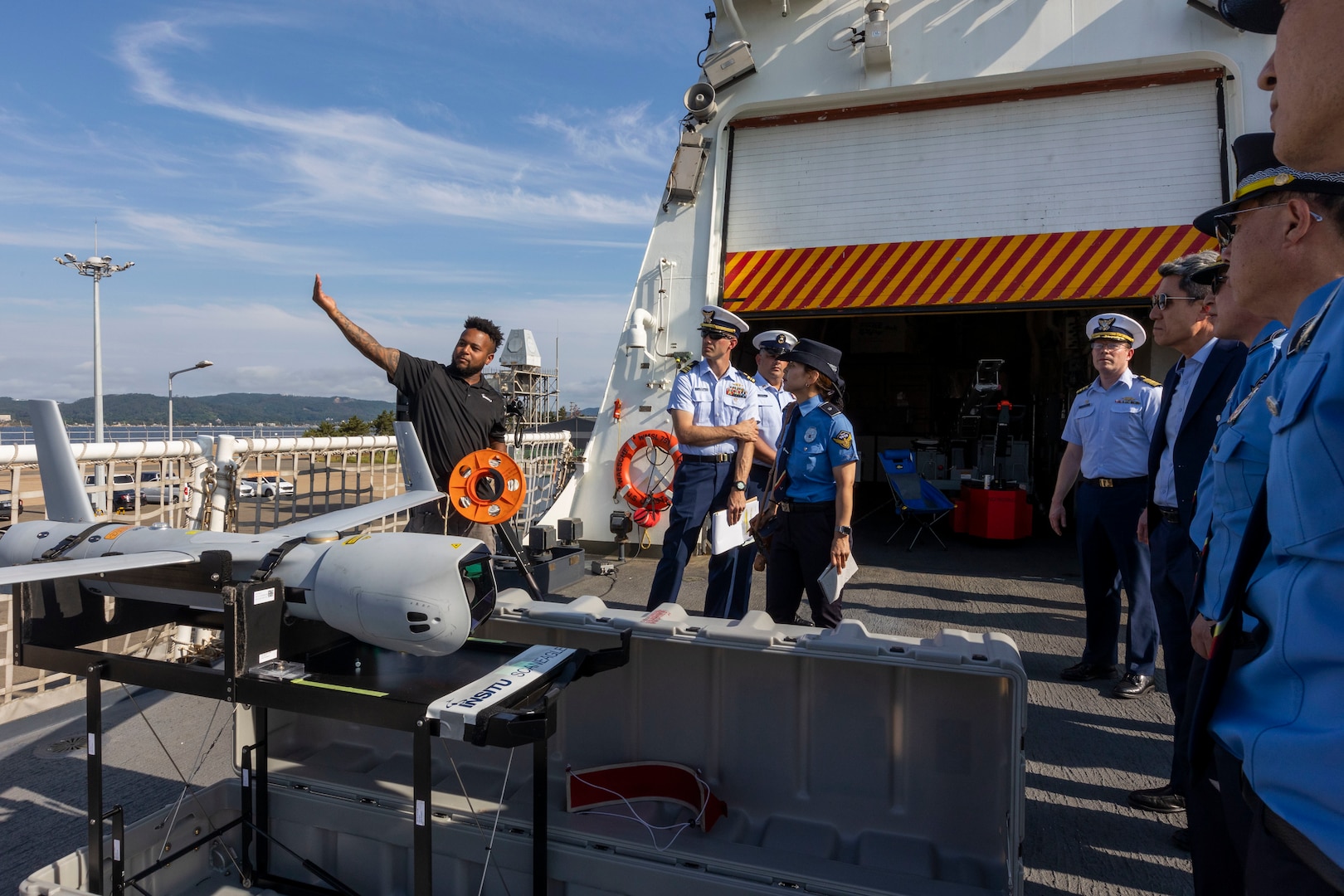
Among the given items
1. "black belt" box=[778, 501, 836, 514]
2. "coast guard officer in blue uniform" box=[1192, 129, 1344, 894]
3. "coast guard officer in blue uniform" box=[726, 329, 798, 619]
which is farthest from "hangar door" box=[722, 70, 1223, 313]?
"coast guard officer in blue uniform" box=[1192, 129, 1344, 894]

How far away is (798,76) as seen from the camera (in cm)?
646

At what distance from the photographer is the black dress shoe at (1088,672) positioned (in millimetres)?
3760

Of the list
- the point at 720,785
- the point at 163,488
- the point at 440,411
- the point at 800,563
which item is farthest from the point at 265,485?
the point at 720,785

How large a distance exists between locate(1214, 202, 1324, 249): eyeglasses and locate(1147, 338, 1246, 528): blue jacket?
73 centimetres

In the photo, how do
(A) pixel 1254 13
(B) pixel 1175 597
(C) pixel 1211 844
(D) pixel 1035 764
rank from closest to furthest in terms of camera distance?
(A) pixel 1254 13 → (C) pixel 1211 844 → (B) pixel 1175 597 → (D) pixel 1035 764

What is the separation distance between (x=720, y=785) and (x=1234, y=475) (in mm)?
1659

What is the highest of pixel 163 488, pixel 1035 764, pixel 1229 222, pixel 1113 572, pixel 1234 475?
pixel 1229 222

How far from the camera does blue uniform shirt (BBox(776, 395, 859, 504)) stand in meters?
3.64

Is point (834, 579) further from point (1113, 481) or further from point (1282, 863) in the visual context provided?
point (1282, 863)

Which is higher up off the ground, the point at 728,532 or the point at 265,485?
the point at 265,485

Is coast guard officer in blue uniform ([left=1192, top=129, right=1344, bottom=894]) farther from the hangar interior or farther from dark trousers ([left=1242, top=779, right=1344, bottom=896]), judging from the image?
the hangar interior

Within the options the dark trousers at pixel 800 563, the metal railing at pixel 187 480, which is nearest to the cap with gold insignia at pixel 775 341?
the dark trousers at pixel 800 563

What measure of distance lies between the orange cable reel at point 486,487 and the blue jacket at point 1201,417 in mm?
2834

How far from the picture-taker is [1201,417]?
2.60 metres
